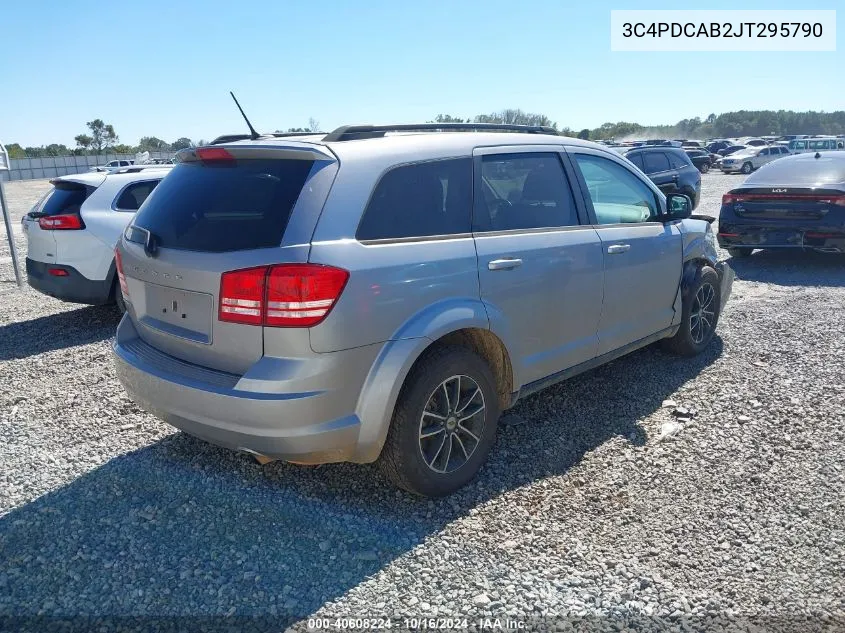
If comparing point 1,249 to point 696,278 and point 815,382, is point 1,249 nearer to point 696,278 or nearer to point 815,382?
point 696,278

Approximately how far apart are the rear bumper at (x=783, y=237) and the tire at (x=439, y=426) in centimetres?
716

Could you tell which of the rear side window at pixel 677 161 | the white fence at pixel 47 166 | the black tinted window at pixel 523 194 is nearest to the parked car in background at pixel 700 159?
the rear side window at pixel 677 161

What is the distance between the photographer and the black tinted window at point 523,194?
385 cm

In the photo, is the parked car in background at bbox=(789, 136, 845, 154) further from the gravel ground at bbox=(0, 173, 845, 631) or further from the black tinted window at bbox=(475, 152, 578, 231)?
the black tinted window at bbox=(475, 152, 578, 231)

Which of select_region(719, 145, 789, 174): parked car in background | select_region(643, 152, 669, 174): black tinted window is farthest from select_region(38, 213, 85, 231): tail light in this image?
select_region(719, 145, 789, 174): parked car in background

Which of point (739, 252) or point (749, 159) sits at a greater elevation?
point (749, 159)

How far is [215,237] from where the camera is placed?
324cm

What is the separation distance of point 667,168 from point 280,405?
14.0 m

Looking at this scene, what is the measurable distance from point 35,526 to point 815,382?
515cm

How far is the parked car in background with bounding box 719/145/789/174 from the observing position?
1502 inches

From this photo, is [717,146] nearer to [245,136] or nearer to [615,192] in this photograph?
[615,192]

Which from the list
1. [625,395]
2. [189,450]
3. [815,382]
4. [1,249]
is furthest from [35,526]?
[1,249]

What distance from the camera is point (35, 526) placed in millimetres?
3414

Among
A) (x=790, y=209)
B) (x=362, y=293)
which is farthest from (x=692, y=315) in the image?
(x=790, y=209)
